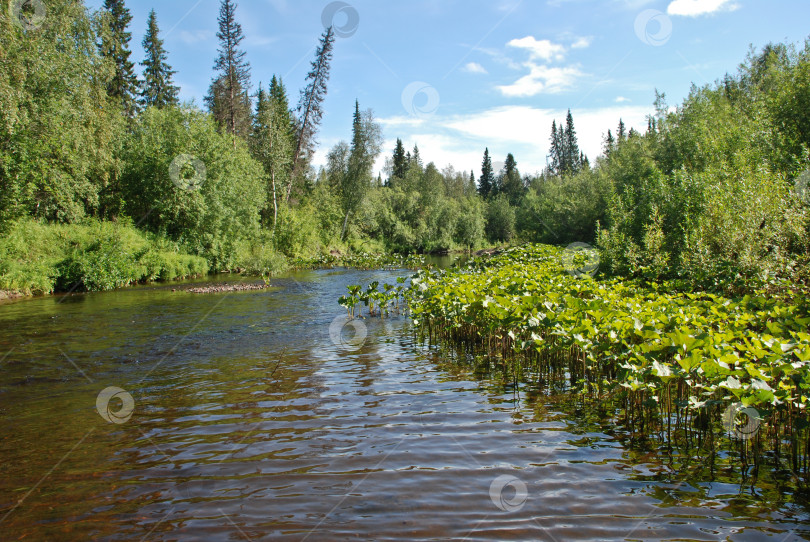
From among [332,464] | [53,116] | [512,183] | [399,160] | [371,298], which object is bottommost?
[332,464]

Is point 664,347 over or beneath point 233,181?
beneath

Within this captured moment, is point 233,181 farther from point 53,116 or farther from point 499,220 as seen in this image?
point 499,220

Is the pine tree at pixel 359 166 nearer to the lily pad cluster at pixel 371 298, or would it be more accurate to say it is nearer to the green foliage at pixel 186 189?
the green foliage at pixel 186 189

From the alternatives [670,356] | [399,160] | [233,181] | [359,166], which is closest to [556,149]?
[399,160]

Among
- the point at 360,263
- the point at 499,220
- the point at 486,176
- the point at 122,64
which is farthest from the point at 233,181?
the point at 486,176

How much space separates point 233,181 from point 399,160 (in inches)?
2552

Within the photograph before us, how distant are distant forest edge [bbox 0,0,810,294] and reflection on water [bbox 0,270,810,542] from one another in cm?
839

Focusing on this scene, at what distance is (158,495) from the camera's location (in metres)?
4.68

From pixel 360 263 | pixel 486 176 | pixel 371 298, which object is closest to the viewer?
pixel 371 298

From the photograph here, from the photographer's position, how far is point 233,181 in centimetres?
3547

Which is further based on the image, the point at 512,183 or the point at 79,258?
the point at 512,183

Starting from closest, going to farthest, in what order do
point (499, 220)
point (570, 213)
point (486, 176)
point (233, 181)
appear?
point (233, 181)
point (570, 213)
point (499, 220)
point (486, 176)

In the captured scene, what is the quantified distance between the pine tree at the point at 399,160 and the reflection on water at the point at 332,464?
288 feet

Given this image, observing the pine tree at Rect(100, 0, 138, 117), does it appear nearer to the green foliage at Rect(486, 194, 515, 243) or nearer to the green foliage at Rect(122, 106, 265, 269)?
the green foliage at Rect(122, 106, 265, 269)
